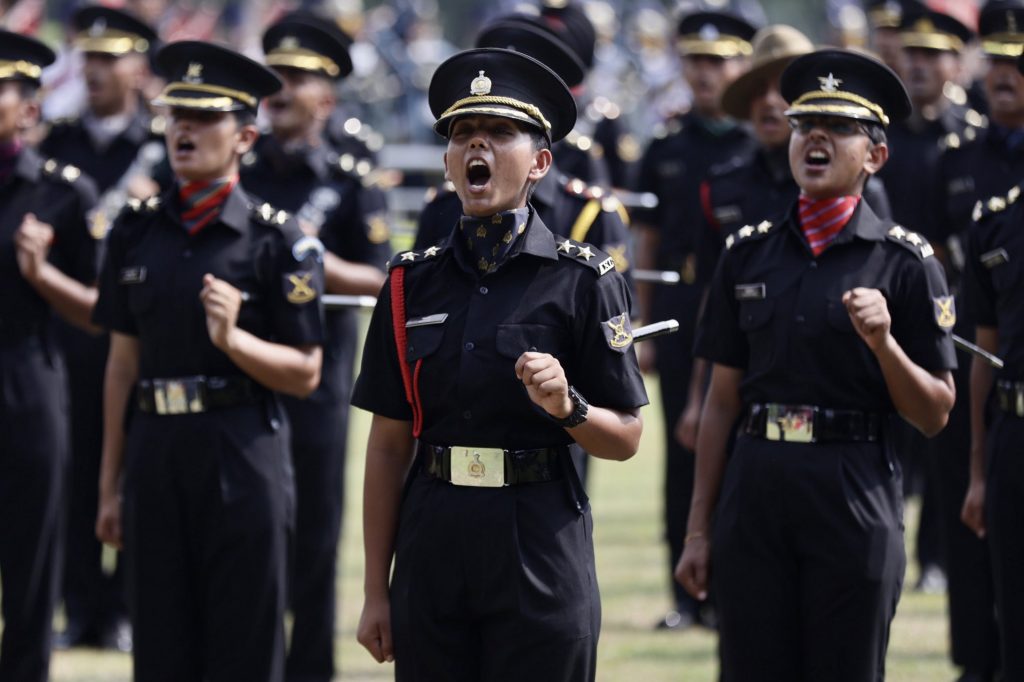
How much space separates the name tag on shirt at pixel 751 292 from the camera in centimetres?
599

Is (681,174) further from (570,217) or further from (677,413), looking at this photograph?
(570,217)

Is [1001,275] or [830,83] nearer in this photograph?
[830,83]

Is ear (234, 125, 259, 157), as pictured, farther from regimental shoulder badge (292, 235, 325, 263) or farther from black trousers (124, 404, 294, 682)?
black trousers (124, 404, 294, 682)

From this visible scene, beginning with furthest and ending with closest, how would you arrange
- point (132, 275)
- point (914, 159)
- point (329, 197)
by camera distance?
point (914, 159) → point (329, 197) → point (132, 275)

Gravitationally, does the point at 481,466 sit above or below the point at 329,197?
below

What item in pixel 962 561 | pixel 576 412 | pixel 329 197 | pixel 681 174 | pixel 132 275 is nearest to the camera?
pixel 576 412

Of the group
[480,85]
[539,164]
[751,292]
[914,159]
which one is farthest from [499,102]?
[914,159]

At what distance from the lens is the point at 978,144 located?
28.3ft

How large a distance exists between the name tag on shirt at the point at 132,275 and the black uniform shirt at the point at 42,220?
104 centimetres

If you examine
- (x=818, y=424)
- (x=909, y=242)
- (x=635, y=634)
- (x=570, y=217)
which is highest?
(x=570, y=217)

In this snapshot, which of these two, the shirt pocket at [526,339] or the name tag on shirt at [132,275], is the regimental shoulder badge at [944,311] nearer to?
the shirt pocket at [526,339]

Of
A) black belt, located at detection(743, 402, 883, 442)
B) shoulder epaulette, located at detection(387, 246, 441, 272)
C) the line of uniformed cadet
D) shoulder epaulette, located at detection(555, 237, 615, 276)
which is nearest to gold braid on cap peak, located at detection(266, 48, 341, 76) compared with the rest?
the line of uniformed cadet

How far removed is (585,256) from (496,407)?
48cm

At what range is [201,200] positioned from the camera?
6.66 m
